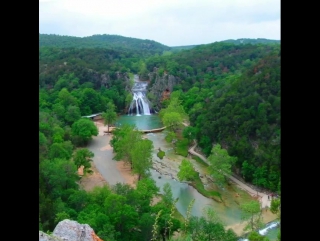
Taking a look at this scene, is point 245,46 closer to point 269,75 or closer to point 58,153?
point 269,75

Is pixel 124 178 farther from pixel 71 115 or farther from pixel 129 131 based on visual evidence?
pixel 71 115

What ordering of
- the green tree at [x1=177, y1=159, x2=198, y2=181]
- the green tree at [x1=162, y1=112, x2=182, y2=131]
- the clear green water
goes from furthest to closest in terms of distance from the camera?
the green tree at [x1=162, y1=112, x2=182, y2=131] → the green tree at [x1=177, y1=159, x2=198, y2=181] → the clear green water

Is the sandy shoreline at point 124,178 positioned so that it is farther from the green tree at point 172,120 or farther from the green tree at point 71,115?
the green tree at point 71,115

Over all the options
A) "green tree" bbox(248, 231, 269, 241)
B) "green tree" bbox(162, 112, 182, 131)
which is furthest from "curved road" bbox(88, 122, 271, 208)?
"green tree" bbox(248, 231, 269, 241)

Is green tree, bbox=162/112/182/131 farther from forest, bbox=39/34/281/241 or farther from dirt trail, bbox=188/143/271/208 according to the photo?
dirt trail, bbox=188/143/271/208

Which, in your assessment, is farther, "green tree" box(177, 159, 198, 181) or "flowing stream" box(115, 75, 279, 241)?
"green tree" box(177, 159, 198, 181)

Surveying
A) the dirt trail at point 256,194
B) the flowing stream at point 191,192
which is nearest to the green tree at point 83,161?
the flowing stream at point 191,192
